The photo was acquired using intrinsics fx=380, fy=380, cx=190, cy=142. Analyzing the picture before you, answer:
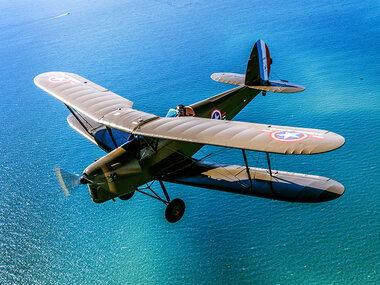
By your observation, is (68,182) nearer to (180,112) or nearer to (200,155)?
(180,112)

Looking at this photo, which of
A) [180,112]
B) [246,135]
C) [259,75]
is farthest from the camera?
[259,75]

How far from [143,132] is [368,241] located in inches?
205

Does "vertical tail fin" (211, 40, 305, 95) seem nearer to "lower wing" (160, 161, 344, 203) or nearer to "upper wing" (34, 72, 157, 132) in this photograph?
"lower wing" (160, 161, 344, 203)

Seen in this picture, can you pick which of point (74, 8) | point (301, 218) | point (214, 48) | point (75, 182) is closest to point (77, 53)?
point (214, 48)

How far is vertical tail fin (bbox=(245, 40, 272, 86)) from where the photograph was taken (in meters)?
11.4

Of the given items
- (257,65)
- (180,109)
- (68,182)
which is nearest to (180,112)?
(180,109)

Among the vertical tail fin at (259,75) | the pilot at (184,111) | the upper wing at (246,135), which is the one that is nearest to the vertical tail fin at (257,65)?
the vertical tail fin at (259,75)

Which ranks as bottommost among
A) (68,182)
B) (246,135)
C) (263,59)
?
(68,182)

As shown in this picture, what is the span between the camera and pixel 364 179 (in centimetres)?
954

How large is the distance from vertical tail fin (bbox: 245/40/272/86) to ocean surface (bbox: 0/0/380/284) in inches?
66.7

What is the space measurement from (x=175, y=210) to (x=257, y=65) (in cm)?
545

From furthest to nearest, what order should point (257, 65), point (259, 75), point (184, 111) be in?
point (259, 75) → point (257, 65) → point (184, 111)

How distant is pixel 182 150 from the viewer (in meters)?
8.63

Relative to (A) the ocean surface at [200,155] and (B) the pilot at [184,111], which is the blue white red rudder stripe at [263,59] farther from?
(B) the pilot at [184,111]
